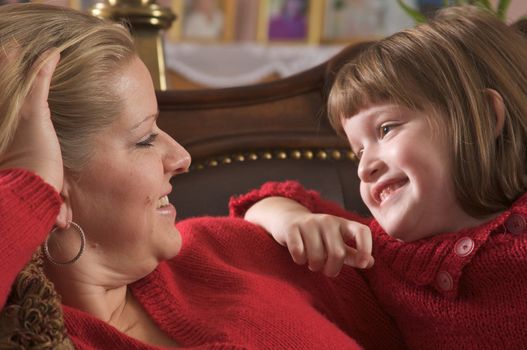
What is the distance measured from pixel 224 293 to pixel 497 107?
1.76ft

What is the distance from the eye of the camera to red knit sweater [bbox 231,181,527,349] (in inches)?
54.4

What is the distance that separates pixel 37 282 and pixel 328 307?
0.61m

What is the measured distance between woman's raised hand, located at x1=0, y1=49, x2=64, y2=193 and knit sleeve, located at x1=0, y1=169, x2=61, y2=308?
0.03 m

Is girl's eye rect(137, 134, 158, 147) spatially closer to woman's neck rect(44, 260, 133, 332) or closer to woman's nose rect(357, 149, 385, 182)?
woman's neck rect(44, 260, 133, 332)

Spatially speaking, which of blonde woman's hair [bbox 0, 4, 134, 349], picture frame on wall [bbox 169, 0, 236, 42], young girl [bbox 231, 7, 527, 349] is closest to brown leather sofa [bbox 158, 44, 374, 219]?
young girl [bbox 231, 7, 527, 349]

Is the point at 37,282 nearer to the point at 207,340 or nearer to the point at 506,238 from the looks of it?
the point at 207,340

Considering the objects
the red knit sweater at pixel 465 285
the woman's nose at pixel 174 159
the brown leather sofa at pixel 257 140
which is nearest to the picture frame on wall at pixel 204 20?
the brown leather sofa at pixel 257 140

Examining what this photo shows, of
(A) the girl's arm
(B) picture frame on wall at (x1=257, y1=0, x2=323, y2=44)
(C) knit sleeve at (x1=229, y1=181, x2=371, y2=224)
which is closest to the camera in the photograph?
(A) the girl's arm

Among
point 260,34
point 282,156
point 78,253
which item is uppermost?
point 78,253

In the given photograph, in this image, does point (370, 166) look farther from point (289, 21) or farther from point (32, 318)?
point (289, 21)

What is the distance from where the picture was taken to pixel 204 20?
5.05 meters

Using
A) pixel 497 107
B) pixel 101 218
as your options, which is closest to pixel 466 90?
pixel 497 107

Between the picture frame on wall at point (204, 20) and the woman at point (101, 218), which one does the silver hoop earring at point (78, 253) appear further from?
the picture frame on wall at point (204, 20)

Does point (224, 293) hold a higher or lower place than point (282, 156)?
higher
